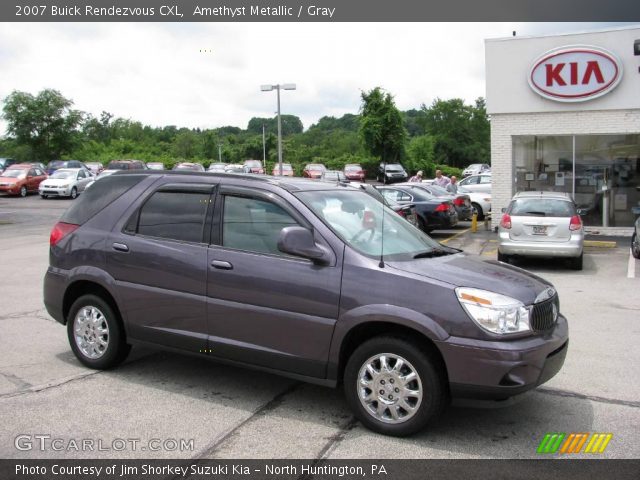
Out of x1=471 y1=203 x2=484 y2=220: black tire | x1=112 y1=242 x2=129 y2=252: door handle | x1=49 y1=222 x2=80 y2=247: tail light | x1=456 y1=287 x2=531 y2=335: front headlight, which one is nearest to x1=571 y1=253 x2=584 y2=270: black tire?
x1=456 y1=287 x2=531 y2=335: front headlight

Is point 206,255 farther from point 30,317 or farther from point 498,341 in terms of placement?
point 30,317

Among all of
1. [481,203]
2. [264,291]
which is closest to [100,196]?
[264,291]

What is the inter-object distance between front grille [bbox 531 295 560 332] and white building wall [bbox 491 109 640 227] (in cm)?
1470

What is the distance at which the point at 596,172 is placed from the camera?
18.1 m

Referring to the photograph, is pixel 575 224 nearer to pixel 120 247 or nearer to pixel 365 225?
pixel 365 225

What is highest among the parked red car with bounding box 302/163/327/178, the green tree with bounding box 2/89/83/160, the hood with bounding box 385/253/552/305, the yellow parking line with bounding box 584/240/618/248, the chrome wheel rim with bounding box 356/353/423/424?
the green tree with bounding box 2/89/83/160

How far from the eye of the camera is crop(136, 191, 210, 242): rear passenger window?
17.4 ft

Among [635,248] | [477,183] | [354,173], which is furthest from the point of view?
[354,173]

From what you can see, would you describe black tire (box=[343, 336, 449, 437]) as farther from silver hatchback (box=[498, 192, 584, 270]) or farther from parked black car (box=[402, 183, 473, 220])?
parked black car (box=[402, 183, 473, 220])

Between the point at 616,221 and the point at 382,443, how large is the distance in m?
16.0

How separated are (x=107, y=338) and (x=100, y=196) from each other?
1346mm

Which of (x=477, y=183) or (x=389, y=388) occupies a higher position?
(x=477, y=183)

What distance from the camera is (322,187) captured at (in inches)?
214

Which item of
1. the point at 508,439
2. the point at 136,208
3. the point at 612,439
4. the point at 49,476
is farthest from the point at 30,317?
the point at 612,439
